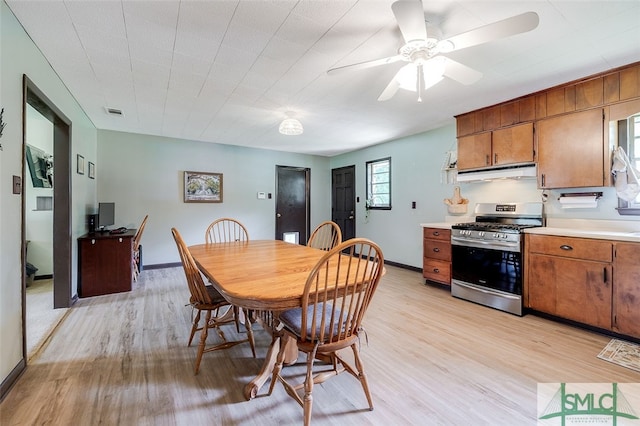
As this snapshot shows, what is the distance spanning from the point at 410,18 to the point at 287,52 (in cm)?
101

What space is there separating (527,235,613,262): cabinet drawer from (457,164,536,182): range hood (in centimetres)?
74

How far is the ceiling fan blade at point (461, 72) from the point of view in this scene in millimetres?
1841

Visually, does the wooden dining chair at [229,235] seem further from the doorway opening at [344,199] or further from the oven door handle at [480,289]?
the oven door handle at [480,289]

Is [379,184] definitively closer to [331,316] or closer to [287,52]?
[287,52]

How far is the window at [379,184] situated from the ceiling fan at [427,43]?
2.95 m

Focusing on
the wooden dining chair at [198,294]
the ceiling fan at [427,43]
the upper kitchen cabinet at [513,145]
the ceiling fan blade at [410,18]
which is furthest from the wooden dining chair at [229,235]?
the upper kitchen cabinet at [513,145]

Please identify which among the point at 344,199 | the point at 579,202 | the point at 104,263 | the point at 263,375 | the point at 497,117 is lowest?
the point at 263,375

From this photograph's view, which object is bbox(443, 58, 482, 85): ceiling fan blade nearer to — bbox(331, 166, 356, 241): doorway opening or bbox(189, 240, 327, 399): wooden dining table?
bbox(189, 240, 327, 399): wooden dining table

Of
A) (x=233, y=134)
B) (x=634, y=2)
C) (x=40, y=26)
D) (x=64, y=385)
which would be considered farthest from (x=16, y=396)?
(x=634, y=2)

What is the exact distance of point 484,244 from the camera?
3031mm

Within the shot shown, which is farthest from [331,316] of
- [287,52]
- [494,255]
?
[494,255]

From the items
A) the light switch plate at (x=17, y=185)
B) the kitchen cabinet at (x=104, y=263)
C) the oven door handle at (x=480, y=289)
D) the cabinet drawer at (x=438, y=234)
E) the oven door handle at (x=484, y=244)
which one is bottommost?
the oven door handle at (x=480, y=289)

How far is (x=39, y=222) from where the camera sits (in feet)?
13.1

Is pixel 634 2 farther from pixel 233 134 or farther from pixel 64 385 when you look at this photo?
pixel 233 134
